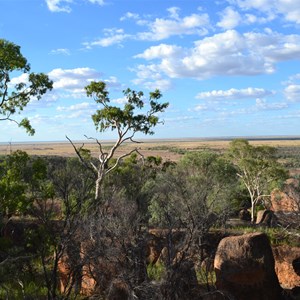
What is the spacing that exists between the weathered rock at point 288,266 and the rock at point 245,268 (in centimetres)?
376

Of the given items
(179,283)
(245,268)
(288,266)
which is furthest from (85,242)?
(288,266)

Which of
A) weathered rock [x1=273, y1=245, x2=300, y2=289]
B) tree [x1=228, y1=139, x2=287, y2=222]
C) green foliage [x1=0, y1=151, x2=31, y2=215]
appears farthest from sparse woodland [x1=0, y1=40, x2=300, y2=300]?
tree [x1=228, y1=139, x2=287, y2=222]

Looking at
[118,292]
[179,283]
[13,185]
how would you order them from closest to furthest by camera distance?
[179,283] → [13,185] → [118,292]

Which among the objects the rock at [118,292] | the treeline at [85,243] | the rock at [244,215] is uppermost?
the treeline at [85,243]

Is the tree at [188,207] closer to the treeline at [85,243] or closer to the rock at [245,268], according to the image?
the treeline at [85,243]

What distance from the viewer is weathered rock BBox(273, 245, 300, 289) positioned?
18125 millimetres

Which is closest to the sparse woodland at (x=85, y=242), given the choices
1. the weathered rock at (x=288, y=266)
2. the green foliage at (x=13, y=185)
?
the green foliage at (x=13, y=185)

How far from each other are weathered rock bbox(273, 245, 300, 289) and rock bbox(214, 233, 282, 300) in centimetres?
376

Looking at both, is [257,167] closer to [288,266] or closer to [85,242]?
[288,266]

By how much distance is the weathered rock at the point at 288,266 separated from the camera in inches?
714

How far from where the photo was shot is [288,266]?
18.3 m

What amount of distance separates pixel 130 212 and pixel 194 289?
3.37m

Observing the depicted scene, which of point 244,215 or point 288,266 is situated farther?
point 244,215

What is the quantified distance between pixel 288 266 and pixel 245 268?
4756 mm
